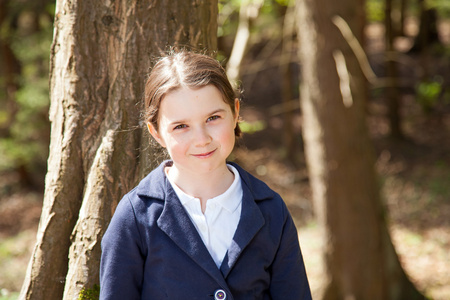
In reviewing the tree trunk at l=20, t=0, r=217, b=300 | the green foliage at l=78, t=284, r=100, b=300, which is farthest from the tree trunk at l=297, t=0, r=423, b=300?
the green foliage at l=78, t=284, r=100, b=300

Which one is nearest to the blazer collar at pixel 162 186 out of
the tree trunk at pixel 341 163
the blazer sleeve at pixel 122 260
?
the blazer sleeve at pixel 122 260

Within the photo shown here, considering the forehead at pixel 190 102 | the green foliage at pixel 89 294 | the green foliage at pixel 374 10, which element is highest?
the green foliage at pixel 374 10

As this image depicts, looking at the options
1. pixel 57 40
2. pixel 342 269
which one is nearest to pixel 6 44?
pixel 342 269

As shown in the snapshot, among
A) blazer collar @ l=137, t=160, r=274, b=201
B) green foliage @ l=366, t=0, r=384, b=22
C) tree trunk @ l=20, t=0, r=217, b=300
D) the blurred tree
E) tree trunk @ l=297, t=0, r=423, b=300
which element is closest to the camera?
blazer collar @ l=137, t=160, r=274, b=201

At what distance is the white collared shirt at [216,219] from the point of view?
79.6 inches

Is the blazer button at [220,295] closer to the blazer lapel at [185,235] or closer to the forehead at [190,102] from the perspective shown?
the blazer lapel at [185,235]

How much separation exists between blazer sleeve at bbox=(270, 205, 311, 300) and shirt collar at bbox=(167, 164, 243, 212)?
0.79 ft

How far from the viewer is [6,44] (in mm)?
13492

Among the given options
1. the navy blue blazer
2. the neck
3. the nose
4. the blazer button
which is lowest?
the blazer button

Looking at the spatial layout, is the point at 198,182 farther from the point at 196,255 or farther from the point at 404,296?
the point at 404,296

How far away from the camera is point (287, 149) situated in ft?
50.4

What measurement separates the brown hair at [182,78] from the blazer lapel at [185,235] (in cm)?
38

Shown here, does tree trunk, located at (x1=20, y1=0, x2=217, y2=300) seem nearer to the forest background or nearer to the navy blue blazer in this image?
the navy blue blazer

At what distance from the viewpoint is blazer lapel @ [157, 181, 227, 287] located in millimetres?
1950
